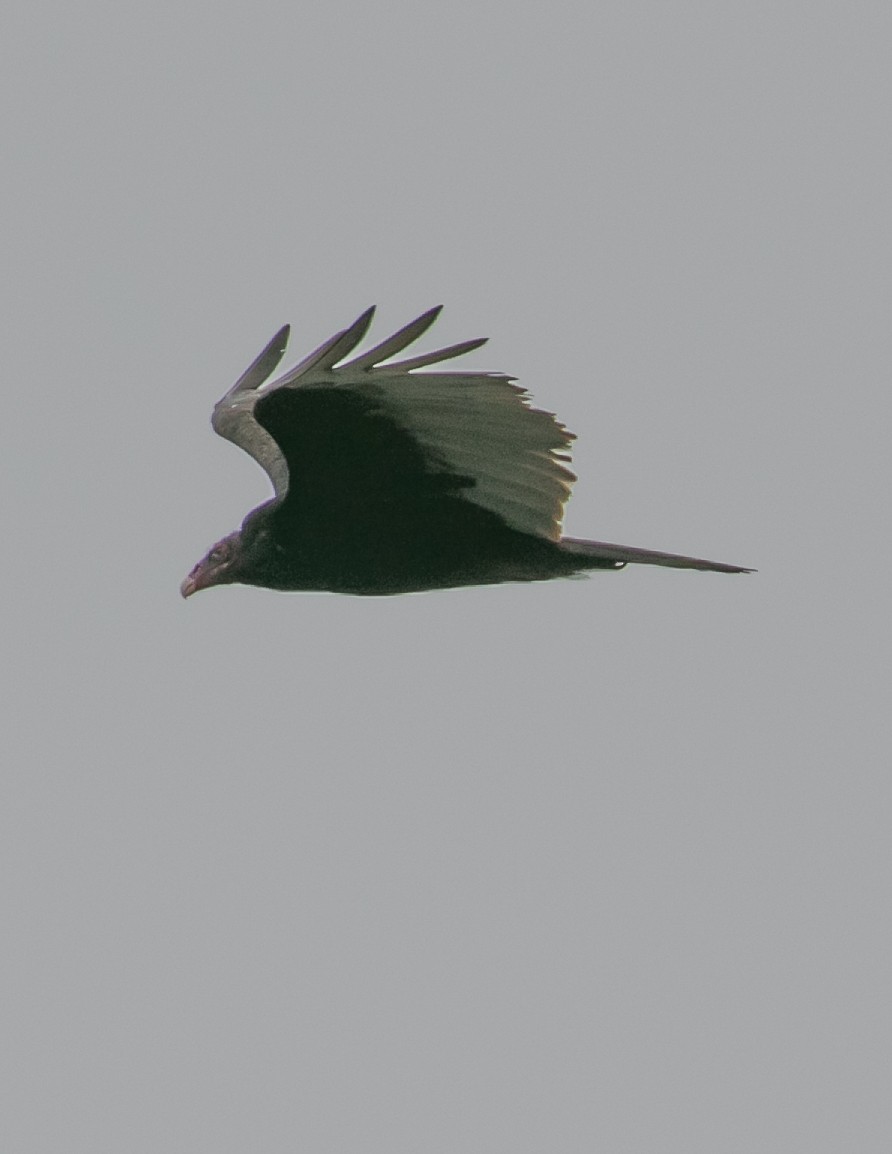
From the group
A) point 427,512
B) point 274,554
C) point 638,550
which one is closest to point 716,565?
point 638,550

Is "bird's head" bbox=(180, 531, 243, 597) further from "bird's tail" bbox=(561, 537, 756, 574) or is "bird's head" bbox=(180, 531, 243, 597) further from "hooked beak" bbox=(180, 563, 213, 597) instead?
"bird's tail" bbox=(561, 537, 756, 574)

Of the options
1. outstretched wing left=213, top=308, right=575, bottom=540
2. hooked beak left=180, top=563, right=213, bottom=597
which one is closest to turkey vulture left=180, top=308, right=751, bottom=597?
outstretched wing left=213, top=308, right=575, bottom=540

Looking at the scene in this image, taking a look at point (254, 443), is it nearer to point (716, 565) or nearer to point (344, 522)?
point (344, 522)

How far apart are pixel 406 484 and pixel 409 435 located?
0.99ft

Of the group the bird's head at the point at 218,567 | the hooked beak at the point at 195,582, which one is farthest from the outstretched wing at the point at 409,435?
the hooked beak at the point at 195,582

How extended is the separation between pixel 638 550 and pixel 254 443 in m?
1.66

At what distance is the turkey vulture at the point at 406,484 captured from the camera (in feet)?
21.4

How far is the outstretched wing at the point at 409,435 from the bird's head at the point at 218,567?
41cm

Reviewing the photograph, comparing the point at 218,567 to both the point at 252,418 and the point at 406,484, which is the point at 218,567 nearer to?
the point at 252,418

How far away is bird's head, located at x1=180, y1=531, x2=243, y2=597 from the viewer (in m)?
7.82

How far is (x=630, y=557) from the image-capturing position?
23.7 ft

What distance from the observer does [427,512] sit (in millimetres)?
7207

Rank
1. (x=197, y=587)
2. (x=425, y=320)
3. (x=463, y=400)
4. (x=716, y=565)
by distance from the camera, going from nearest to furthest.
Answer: (x=425, y=320) → (x=463, y=400) → (x=716, y=565) → (x=197, y=587)

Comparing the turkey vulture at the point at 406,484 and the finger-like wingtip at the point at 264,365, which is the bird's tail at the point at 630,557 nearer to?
the turkey vulture at the point at 406,484
